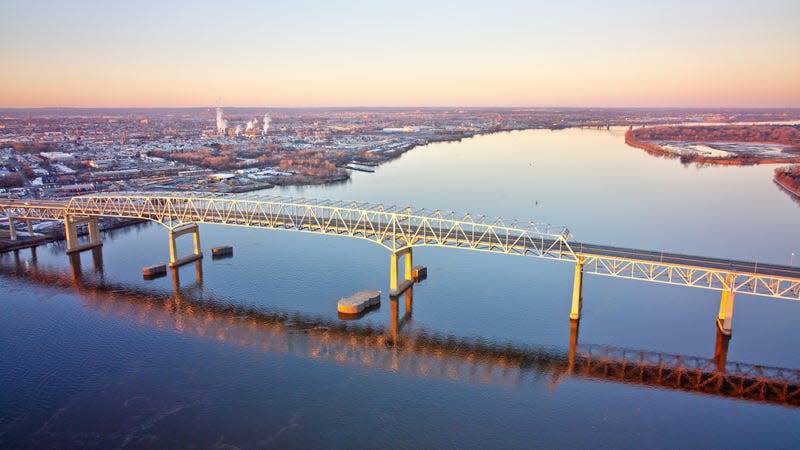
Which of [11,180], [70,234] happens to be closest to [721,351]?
[70,234]

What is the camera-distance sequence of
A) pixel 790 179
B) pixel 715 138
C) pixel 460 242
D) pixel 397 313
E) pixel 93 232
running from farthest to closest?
pixel 715 138
pixel 790 179
pixel 93 232
pixel 460 242
pixel 397 313

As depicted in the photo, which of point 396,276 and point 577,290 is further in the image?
point 396,276

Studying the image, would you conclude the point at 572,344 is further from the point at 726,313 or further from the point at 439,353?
the point at 726,313

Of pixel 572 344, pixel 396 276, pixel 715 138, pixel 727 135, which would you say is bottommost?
pixel 572 344

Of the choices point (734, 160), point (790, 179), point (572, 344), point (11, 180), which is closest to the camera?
point (572, 344)

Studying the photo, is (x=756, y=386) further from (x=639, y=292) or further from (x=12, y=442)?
(x=12, y=442)

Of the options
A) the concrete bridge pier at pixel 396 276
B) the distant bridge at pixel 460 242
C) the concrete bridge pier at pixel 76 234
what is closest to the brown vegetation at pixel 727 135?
the distant bridge at pixel 460 242

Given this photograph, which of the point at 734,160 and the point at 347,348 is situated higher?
A: the point at 734,160

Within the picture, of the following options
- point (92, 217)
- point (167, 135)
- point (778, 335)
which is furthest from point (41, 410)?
point (167, 135)
